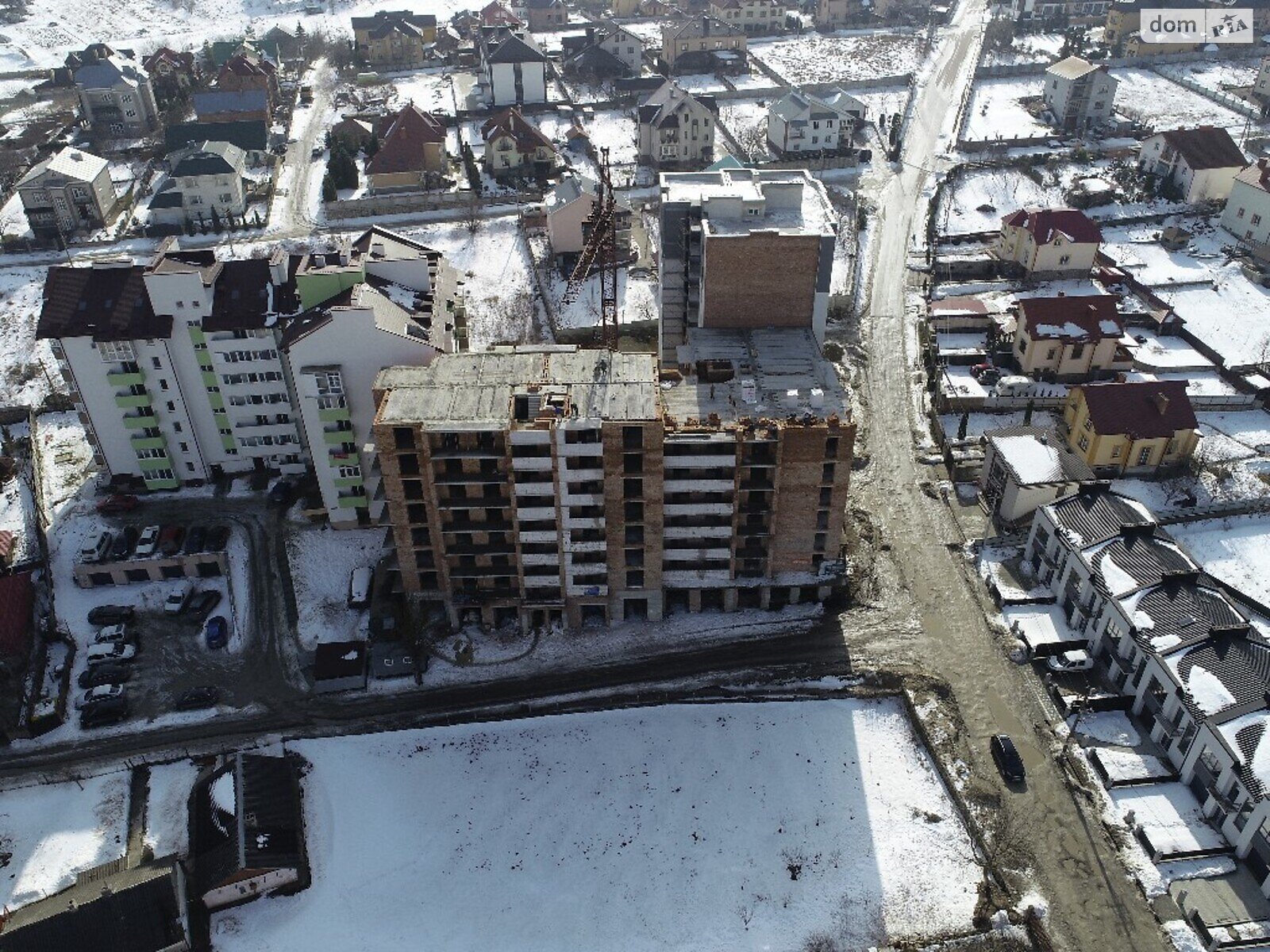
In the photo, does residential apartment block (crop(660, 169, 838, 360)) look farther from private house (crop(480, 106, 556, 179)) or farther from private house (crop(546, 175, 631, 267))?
private house (crop(480, 106, 556, 179))

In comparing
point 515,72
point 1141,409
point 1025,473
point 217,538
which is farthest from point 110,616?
point 515,72

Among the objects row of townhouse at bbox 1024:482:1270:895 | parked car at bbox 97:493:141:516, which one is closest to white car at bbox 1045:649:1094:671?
row of townhouse at bbox 1024:482:1270:895

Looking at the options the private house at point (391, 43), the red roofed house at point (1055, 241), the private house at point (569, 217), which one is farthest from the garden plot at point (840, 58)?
the private house at point (569, 217)

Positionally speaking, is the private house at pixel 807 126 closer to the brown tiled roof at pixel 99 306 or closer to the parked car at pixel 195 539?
the brown tiled roof at pixel 99 306

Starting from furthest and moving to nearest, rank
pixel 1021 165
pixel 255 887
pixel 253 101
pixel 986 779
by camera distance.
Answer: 1. pixel 253 101
2. pixel 1021 165
3. pixel 986 779
4. pixel 255 887

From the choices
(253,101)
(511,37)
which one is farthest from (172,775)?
(511,37)

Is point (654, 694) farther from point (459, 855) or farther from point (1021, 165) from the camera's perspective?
point (1021, 165)
